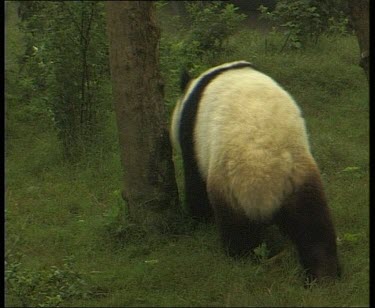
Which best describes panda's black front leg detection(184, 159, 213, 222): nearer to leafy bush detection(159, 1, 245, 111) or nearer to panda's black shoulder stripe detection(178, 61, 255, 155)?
panda's black shoulder stripe detection(178, 61, 255, 155)

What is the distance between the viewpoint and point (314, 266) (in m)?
4.87

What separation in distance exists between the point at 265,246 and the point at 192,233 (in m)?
0.78

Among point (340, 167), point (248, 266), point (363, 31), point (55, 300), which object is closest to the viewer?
point (55, 300)

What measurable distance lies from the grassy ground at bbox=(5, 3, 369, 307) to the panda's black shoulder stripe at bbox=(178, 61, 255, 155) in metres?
0.63

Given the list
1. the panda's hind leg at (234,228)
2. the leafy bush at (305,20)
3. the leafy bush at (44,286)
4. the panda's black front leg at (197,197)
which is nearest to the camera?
the leafy bush at (44,286)

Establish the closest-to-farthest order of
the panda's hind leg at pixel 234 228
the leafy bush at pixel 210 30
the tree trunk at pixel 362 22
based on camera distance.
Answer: the panda's hind leg at pixel 234 228
the tree trunk at pixel 362 22
the leafy bush at pixel 210 30

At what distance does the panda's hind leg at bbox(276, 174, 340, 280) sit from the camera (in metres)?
4.88

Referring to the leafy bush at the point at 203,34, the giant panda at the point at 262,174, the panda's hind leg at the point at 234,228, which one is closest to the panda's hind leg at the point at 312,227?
the giant panda at the point at 262,174

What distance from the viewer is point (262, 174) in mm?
4836

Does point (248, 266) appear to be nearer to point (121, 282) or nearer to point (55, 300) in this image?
point (121, 282)

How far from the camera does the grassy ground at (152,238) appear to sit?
15.7ft

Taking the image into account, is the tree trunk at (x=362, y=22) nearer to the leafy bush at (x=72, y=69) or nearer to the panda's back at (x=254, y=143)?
the panda's back at (x=254, y=143)

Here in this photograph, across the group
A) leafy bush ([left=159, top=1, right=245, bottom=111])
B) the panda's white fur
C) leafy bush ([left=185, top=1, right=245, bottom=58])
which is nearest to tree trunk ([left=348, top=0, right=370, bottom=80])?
the panda's white fur

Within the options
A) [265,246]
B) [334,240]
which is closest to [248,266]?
[265,246]
